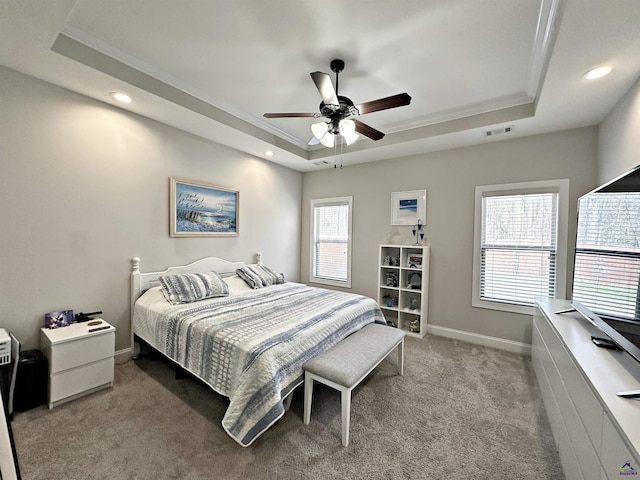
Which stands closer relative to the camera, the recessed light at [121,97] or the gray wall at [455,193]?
the recessed light at [121,97]

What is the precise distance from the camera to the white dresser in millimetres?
1008

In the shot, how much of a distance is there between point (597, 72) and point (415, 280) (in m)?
2.83

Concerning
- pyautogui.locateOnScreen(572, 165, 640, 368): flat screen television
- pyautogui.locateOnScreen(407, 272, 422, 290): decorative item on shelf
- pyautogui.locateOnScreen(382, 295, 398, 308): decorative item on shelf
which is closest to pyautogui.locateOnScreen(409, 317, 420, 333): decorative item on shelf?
pyautogui.locateOnScreen(382, 295, 398, 308): decorative item on shelf

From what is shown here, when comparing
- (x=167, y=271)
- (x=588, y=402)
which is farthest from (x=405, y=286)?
(x=167, y=271)

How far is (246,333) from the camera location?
81.6 inches

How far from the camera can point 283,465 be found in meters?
1.66

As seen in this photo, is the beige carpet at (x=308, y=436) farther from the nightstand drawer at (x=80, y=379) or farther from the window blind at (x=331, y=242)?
Result: the window blind at (x=331, y=242)

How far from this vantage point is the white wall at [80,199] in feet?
7.46

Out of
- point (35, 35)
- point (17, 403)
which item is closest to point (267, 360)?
point (17, 403)

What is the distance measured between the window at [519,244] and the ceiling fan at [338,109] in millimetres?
1994

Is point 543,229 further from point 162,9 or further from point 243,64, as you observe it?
point 162,9

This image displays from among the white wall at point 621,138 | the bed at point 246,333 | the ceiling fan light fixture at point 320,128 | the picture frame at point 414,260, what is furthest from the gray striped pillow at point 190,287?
the white wall at point 621,138

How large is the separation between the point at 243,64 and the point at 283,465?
3026mm

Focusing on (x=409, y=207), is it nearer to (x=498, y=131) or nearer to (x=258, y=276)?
(x=498, y=131)
